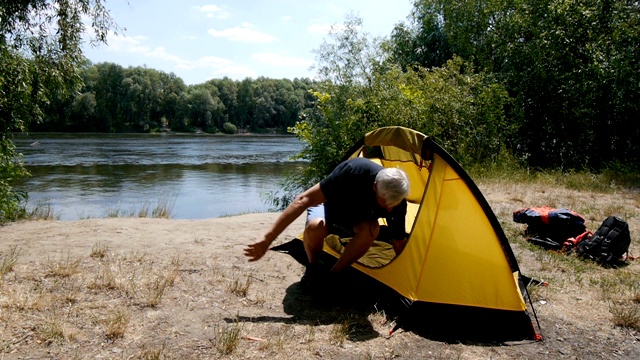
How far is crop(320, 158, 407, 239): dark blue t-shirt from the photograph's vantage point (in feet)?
12.0

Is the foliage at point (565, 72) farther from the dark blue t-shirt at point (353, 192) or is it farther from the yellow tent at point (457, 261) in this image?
the dark blue t-shirt at point (353, 192)

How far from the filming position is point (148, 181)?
20750mm

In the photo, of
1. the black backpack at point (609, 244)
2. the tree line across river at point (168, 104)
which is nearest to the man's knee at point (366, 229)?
the black backpack at point (609, 244)

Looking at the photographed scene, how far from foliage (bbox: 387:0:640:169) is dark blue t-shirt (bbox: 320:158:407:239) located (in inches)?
477

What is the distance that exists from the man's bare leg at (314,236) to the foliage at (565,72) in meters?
12.2

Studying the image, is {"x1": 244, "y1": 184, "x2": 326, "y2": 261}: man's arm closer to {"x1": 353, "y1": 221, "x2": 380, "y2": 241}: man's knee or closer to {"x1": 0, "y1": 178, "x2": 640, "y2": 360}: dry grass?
{"x1": 353, "y1": 221, "x2": 380, "y2": 241}: man's knee

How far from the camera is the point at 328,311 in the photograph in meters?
3.93

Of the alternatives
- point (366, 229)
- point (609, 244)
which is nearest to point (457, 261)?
point (366, 229)

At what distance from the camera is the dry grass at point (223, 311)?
321 centimetres

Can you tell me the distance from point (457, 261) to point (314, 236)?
46.9 inches

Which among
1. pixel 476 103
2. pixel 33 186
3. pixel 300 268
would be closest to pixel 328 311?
pixel 300 268

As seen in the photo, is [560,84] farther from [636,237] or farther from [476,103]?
[636,237]

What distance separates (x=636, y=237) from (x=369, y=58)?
10241 millimetres

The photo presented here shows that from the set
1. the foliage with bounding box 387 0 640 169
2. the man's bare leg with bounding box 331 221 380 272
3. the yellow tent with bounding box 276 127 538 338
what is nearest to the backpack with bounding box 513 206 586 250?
the yellow tent with bounding box 276 127 538 338
